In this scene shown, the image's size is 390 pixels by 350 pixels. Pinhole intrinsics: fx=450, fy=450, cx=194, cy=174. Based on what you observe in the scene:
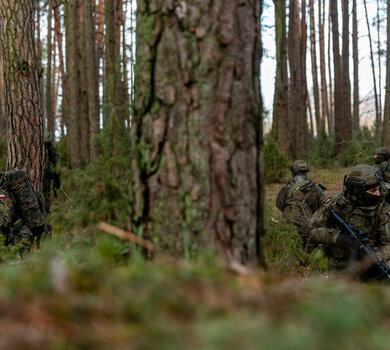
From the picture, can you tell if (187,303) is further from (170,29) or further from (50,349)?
(170,29)

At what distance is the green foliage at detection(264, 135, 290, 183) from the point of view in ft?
38.4

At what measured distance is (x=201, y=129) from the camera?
74.8 inches

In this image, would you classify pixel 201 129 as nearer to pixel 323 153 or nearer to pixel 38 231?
pixel 38 231

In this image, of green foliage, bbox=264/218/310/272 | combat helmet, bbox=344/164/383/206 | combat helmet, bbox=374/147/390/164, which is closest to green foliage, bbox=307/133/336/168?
combat helmet, bbox=374/147/390/164

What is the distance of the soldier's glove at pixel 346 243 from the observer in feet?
15.6

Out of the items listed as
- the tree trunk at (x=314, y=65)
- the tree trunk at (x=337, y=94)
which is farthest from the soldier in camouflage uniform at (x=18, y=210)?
the tree trunk at (x=314, y=65)

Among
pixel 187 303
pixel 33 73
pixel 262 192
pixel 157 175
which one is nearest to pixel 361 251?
pixel 262 192

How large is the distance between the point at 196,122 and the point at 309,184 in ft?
18.4

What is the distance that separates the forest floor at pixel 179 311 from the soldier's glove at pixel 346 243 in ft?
10.9

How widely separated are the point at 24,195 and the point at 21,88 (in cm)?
155

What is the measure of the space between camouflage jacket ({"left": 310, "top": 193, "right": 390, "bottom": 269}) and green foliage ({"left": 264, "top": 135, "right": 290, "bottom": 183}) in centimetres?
646

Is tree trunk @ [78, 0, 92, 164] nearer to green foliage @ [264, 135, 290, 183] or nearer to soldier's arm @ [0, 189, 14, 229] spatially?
green foliage @ [264, 135, 290, 183]

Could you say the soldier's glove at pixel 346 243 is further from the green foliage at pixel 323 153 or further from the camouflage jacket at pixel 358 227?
the green foliage at pixel 323 153

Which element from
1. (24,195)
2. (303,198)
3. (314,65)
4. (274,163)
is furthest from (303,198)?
(314,65)
